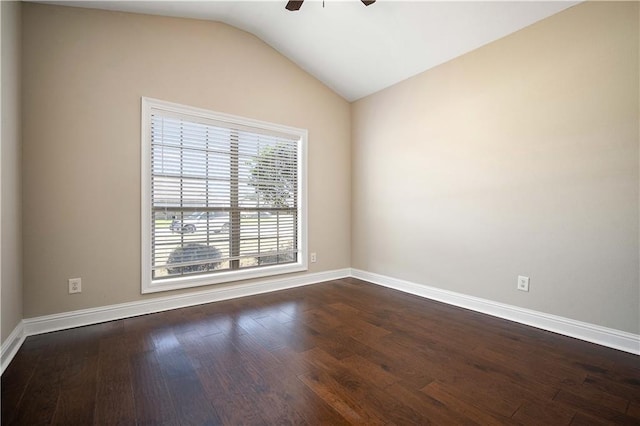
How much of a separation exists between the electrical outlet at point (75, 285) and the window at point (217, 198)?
472 millimetres

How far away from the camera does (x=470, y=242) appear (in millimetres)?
3029

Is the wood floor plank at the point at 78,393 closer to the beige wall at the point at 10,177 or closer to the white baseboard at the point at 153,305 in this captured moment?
the beige wall at the point at 10,177

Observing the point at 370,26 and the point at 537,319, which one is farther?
the point at 370,26

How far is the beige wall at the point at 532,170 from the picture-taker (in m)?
2.17

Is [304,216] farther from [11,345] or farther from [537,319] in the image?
[11,345]

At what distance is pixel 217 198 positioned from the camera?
3285 mm

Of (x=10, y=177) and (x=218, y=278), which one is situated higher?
(x=10, y=177)

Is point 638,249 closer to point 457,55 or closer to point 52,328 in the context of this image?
point 457,55

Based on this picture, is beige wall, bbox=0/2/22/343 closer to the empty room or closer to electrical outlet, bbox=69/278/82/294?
the empty room

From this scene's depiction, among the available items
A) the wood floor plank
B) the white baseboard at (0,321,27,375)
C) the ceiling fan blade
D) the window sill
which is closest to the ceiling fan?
the ceiling fan blade

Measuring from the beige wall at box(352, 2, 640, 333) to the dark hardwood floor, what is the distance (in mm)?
483

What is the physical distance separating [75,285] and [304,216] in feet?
7.95

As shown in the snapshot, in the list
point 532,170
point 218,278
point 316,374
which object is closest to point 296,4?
point 532,170

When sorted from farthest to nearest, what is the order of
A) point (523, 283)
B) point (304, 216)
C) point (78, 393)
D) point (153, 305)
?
point (304, 216) → point (153, 305) → point (523, 283) → point (78, 393)
